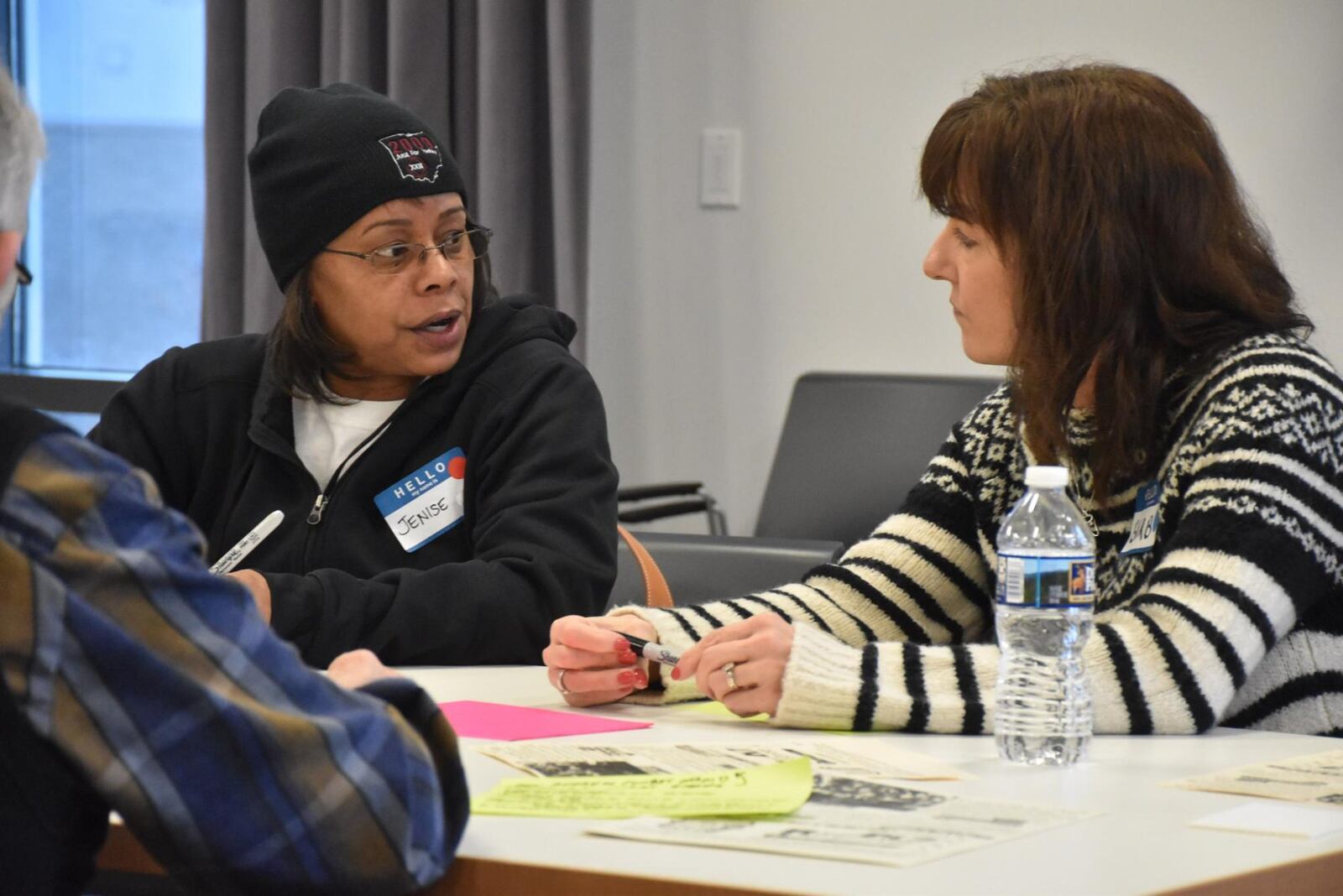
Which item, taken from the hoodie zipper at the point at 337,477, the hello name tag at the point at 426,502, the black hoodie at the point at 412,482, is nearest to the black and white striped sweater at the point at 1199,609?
the black hoodie at the point at 412,482

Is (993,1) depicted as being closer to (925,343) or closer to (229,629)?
(925,343)

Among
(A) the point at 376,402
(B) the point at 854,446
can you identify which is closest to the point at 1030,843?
(A) the point at 376,402

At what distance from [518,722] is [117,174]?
3.45 m

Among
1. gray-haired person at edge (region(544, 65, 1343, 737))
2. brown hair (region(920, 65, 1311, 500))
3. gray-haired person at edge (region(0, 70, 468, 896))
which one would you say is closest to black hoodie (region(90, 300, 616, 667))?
gray-haired person at edge (region(544, 65, 1343, 737))

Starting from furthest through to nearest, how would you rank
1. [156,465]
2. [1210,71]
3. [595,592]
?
1. [1210,71]
2. [156,465]
3. [595,592]

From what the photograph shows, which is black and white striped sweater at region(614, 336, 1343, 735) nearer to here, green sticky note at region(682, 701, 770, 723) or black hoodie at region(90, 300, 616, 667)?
green sticky note at region(682, 701, 770, 723)

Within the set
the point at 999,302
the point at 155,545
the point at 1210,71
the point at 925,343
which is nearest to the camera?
the point at 155,545

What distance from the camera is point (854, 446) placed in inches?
134

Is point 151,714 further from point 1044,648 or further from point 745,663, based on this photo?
point 1044,648

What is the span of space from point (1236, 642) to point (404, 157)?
121cm

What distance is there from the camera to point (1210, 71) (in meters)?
3.43

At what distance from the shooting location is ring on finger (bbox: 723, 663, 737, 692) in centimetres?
150

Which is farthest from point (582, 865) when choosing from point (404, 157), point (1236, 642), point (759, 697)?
point (404, 157)

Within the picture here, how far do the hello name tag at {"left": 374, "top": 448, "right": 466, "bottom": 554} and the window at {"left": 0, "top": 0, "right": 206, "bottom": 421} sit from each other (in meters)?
2.54
